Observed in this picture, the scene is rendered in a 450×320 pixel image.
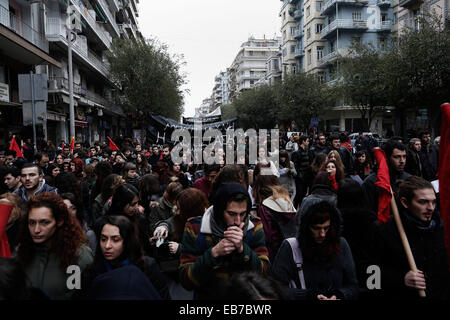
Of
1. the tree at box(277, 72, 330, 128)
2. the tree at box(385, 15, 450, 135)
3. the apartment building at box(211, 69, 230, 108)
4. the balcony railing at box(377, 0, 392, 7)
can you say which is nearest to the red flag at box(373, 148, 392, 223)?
the tree at box(385, 15, 450, 135)

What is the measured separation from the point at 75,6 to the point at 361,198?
22160 mm

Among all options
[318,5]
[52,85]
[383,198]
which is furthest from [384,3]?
[383,198]

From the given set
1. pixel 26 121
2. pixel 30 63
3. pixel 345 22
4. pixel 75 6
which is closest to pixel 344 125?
pixel 345 22

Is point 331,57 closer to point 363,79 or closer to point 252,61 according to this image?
point 363,79

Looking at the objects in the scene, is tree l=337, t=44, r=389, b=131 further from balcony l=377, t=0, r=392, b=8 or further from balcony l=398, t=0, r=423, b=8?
balcony l=377, t=0, r=392, b=8

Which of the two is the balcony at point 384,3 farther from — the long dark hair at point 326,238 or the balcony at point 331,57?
the long dark hair at point 326,238

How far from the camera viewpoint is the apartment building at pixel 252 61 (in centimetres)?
9112

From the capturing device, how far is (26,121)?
6.99 m

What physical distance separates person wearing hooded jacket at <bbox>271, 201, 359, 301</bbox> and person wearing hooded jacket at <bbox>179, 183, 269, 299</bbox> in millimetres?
191

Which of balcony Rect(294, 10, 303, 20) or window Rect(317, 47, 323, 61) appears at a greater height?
balcony Rect(294, 10, 303, 20)

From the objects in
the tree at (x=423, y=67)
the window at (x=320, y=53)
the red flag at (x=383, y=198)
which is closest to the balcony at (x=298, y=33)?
the window at (x=320, y=53)

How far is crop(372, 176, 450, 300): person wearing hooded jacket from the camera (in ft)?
8.25

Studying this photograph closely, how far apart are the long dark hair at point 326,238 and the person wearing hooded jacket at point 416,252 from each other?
451mm
